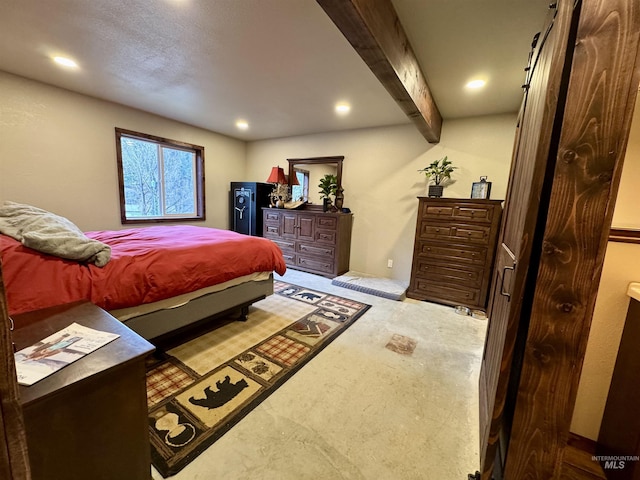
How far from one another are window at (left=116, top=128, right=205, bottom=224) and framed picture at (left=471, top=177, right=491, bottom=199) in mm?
4291

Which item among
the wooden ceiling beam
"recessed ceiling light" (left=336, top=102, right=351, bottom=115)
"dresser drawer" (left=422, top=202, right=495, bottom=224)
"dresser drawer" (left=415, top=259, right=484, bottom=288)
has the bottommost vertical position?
"dresser drawer" (left=415, top=259, right=484, bottom=288)

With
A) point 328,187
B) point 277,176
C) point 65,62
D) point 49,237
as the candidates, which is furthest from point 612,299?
point 65,62

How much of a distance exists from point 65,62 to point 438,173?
13.5 feet

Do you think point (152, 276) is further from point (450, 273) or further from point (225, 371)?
point (450, 273)

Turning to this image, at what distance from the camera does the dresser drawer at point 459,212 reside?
2906 mm

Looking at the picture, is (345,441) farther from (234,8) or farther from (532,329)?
(234,8)

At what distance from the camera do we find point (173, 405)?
5.04 ft

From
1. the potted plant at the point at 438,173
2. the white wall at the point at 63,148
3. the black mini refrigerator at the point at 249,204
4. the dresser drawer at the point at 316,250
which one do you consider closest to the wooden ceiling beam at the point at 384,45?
the potted plant at the point at 438,173

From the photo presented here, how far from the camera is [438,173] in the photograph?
3.43 m

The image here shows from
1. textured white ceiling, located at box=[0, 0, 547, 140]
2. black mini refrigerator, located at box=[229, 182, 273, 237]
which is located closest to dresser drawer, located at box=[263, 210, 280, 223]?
black mini refrigerator, located at box=[229, 182, 273, 237]

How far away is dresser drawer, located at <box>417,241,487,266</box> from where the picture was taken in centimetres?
299

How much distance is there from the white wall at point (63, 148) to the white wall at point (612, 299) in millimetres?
4849

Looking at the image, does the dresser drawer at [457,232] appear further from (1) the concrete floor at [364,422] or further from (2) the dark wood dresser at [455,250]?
(1) the concrete floor at [364,422]

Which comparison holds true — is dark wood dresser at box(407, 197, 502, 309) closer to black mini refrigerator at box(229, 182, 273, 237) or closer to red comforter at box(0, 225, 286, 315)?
red comforter at box(0, 225, 286, 315)
